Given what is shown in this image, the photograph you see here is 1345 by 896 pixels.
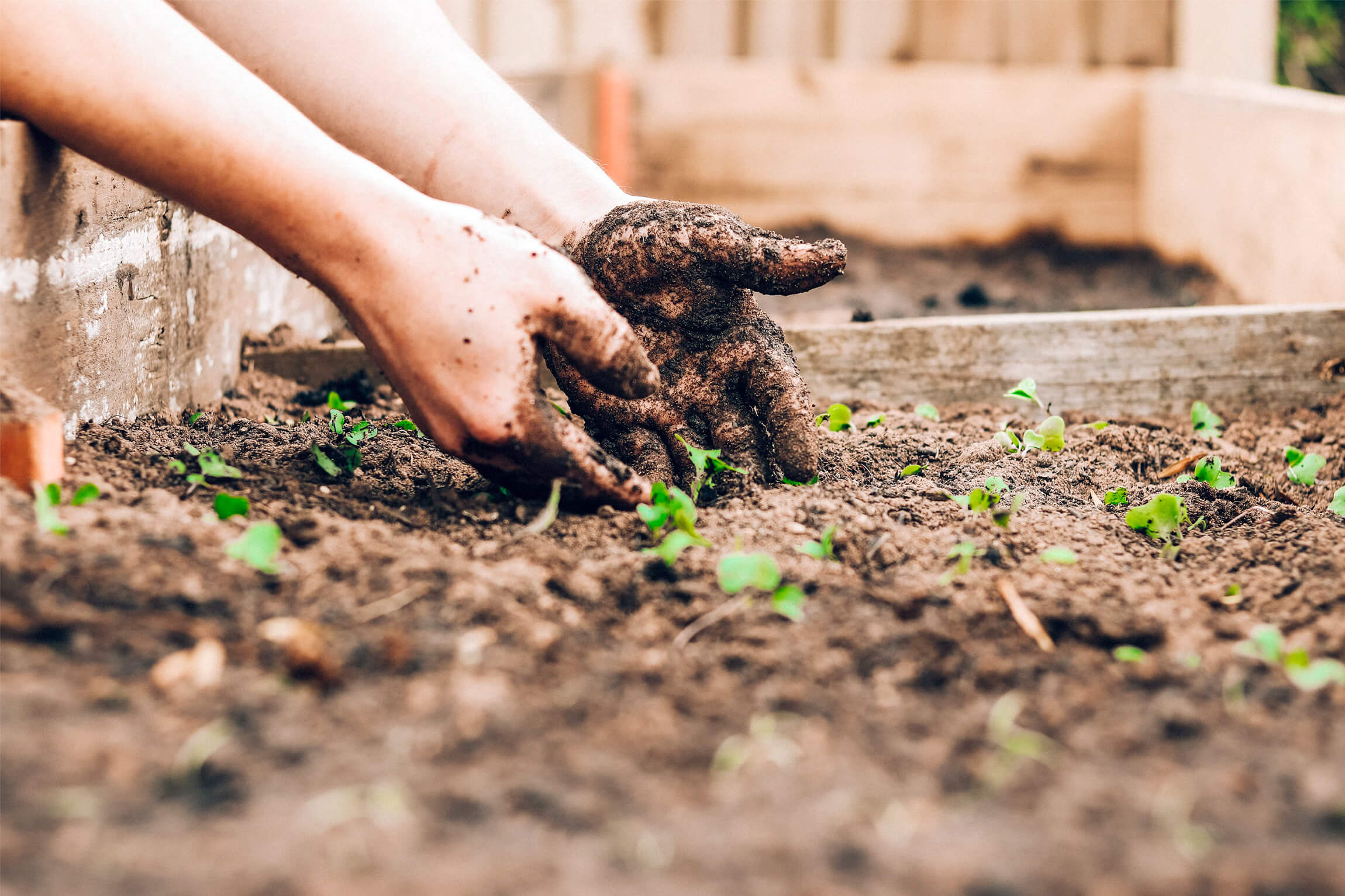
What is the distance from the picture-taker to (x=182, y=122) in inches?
46.4

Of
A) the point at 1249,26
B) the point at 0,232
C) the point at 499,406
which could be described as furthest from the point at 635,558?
the point at 1249,26

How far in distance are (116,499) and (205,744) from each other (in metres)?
0.51

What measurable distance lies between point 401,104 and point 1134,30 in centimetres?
328

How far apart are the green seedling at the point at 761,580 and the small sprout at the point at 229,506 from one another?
20.0 inches

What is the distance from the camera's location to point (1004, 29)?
3.98 meters

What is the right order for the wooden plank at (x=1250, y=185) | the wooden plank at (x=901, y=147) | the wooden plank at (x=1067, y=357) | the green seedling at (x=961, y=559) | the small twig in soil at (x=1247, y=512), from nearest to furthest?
the green seedling at (x=961, y=559), the small twig in soil at (x=1247, y=512), the wooden plank at (x=1067, y=357), the wooden plank at (x=1250, y=185), the wooden plank at (x=901, y=147)

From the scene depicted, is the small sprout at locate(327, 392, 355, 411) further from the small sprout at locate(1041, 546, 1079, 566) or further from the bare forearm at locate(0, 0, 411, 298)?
the small sprout at locate(1041, 546, 1079, 566)

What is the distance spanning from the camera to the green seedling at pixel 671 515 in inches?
45.4

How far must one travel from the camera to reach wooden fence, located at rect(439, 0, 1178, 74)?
3.93m

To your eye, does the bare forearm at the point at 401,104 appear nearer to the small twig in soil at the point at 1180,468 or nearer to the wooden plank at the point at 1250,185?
the small twig in soil at the point at 1180,468

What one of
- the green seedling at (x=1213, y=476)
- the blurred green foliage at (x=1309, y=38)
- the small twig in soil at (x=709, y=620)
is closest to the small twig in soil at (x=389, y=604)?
the small twig in soil at (x=709, y=620)

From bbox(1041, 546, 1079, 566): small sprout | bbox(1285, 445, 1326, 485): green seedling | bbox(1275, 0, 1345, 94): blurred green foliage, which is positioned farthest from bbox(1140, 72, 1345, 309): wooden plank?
bbox(1275, 0, 1345, 94): blurred green foliage

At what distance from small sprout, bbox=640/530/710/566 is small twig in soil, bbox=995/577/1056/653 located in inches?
11.8

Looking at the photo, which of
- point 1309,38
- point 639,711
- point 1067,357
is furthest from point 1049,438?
point 1309,38
